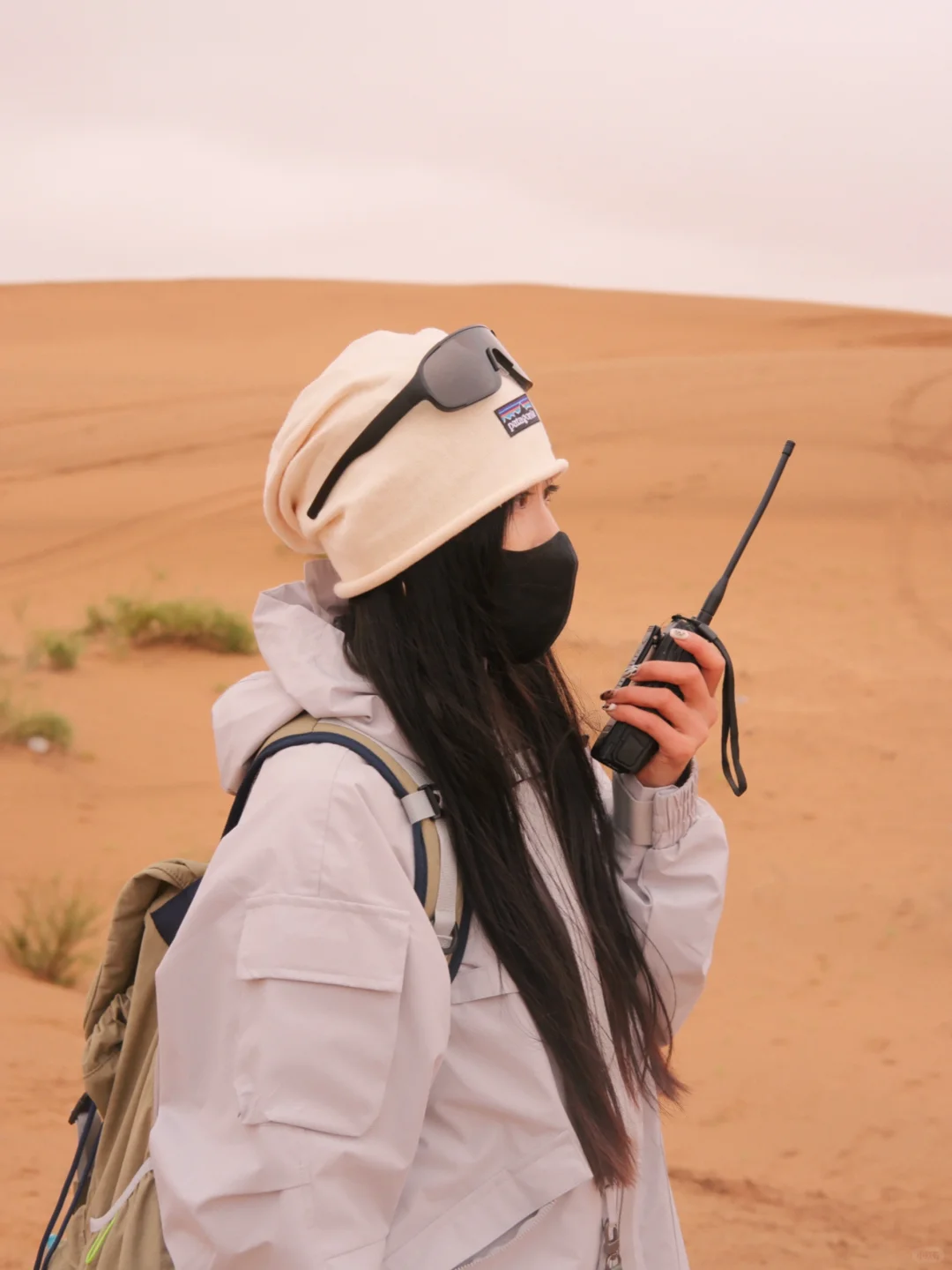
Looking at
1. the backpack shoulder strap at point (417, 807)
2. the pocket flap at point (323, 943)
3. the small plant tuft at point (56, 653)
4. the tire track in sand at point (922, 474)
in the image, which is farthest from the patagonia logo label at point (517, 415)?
the tire track in sand at point (922, 474)

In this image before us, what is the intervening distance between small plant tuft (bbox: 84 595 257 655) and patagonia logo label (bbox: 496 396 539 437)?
7225 mm

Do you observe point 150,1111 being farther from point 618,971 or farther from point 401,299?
point 401,299

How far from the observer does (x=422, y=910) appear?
132 cm

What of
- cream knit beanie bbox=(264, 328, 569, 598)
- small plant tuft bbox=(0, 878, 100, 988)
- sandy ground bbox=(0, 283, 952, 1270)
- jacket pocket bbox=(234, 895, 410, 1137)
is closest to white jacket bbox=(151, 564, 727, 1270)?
jacket pocket bbox=(234, 895, 410, 1137)

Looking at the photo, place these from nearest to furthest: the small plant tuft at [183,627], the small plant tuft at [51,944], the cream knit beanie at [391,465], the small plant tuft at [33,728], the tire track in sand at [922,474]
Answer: the cream knit beanie at [391,465] < the small plant tuft at [51,944] < the small plant tuft at [33,728] < the small plant tuft at [183,627] < the tire track in sand at [922,474]

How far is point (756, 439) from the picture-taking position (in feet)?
52.3

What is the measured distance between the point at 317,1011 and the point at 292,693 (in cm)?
34

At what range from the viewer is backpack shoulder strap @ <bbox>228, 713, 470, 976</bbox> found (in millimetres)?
1382

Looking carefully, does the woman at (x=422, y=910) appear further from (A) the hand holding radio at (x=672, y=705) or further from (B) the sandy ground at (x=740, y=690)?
(B) the sandy ground at (x=740, y=690)

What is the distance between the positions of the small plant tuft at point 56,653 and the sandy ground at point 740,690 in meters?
0.15

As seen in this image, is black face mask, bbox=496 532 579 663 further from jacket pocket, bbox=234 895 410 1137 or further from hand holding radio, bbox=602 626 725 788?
jacket pocket, bbox=234 895 410 1137

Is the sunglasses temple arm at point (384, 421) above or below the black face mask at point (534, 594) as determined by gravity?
above

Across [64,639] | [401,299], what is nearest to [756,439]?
[64,639]

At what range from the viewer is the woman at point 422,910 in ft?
4.12
